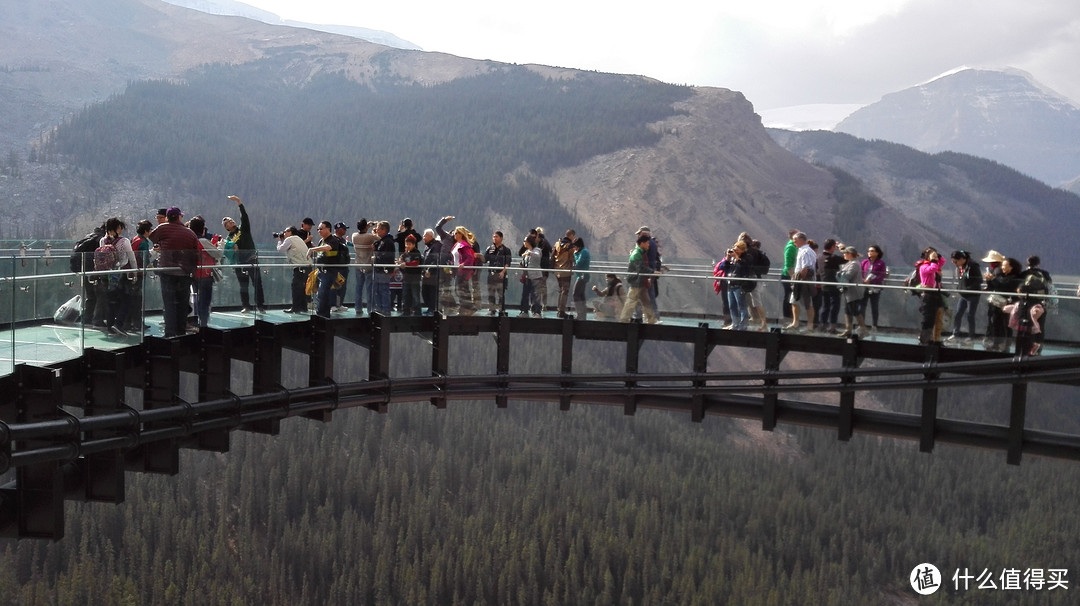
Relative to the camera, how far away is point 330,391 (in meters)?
25.2

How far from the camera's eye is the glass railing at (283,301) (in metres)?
18.1

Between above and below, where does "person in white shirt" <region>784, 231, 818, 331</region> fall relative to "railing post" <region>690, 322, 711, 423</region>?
above

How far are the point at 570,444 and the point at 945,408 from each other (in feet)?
148

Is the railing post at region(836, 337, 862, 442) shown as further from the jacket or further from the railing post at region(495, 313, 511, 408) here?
the railing post at region(495, 313, 511, 408)

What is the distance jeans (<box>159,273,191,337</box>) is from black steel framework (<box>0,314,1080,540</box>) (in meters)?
0.34

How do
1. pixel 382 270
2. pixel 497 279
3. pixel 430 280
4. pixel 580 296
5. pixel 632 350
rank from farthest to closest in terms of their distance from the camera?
pixel 497 279 < pixel 632 350 < pixel 580 296 < pixel 430 280 < pixel 382 270

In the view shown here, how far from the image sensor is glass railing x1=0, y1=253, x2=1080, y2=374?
1814 cm

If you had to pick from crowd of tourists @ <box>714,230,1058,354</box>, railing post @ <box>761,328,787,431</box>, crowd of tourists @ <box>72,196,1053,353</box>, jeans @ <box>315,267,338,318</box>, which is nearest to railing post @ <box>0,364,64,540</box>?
crowd of tourists @ <box>72,196,1053,353</box>

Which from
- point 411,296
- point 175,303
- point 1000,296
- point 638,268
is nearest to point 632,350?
point 638,268

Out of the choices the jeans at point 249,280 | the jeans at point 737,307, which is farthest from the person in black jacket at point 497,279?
the jeans at point 249,280

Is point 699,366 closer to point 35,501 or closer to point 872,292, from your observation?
point 872,292

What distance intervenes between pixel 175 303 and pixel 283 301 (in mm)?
3447

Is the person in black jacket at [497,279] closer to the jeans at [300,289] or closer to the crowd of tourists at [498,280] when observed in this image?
the crowd of tourists at [498,280]

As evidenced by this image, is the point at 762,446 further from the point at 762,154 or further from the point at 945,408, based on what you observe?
the point at 762,154
